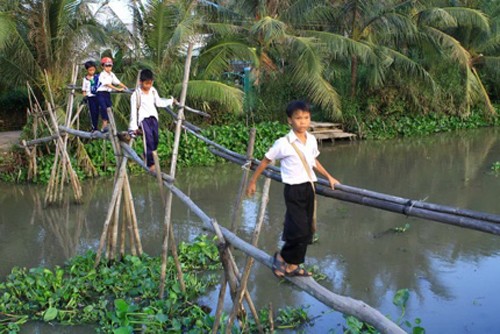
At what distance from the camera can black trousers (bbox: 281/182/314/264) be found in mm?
3398

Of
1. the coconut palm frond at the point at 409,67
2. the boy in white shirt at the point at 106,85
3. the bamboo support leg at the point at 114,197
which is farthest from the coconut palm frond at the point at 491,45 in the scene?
the bamboo support leg at the point at 114,197

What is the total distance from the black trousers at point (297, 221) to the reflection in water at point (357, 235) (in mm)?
1768

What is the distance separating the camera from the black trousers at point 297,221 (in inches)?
134

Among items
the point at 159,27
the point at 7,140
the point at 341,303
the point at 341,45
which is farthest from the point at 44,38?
the point at 341,303

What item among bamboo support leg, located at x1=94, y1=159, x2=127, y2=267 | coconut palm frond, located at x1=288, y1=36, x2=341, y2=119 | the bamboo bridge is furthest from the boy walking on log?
coconut palm frond, located at x1=288, y1=36, x2=341, y2=119

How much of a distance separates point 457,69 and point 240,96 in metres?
8.39

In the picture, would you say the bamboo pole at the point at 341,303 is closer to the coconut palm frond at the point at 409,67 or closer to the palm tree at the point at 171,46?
the palm tree at the point at 171,46

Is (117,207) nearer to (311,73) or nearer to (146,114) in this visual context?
(146,114)

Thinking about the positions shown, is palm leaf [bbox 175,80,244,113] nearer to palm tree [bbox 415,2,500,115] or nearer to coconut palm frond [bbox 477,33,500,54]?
palm tree [bbox 415,2,500,115]

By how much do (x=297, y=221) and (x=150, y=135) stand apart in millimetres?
2736

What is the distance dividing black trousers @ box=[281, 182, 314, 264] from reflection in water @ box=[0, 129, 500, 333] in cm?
177

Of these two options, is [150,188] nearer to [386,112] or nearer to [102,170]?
[102,170]

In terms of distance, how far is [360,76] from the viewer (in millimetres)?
16438

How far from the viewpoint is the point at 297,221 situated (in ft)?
11.1
